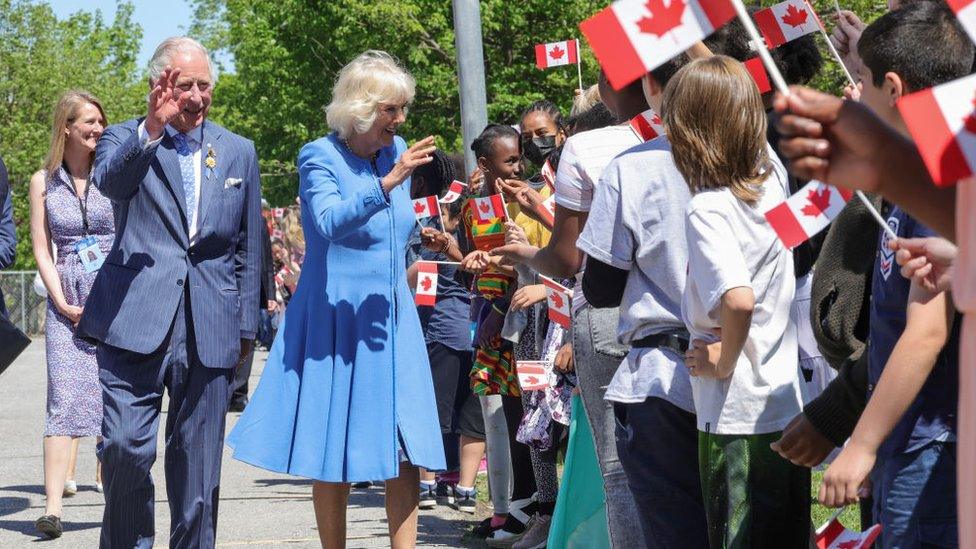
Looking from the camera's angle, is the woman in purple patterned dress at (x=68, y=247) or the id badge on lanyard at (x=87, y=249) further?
the woman in purple patterned dress at (x=68, y=247)

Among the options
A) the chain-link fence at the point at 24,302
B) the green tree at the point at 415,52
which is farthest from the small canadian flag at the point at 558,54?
the chain-link fence at the point at 24,302

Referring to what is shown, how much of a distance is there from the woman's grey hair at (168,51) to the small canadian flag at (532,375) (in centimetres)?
180

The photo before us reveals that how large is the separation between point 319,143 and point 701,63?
2.51 meters

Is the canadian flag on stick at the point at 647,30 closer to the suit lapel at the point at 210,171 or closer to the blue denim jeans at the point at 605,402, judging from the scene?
the blue denim jeans at the point at 605,402

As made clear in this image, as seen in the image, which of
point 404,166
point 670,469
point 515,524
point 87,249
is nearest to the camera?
point 670,469

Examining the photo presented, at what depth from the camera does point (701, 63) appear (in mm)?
3625

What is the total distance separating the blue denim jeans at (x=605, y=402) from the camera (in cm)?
441

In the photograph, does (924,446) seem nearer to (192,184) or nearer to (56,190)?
(192,184)

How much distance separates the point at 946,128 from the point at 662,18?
2.11 ft

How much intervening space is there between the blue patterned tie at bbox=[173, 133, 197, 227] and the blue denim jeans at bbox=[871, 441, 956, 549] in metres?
3.42

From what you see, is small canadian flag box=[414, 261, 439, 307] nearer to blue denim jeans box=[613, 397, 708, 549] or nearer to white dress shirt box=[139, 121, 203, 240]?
white dress shirt box=[139, 121, 203, 240]

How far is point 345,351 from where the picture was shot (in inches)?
229

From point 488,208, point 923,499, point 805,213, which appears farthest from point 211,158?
point 923,499

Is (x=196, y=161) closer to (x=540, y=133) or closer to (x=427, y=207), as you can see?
(x=427, y=207)
